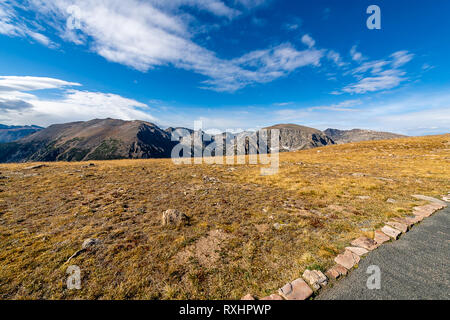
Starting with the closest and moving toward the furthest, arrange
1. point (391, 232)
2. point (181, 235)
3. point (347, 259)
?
1. point (347, 259)
2. point (391, 232)
3. point (181, 235)

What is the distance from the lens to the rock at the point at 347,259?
19.1 ft

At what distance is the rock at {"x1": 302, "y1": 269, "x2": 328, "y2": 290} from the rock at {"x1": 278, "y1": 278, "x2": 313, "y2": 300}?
0.21 meters

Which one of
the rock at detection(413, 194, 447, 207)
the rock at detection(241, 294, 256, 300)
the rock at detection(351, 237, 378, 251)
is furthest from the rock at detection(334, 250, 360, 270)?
the rock at detection(413, 194, 447, 207)

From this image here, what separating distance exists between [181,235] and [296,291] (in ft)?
17.7

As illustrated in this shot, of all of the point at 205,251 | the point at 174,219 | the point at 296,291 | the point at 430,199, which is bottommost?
the point at 205,251

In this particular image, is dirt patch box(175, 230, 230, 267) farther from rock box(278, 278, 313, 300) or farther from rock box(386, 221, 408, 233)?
rock box(386, 221, 408, 233)

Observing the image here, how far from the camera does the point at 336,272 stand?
5469 mm

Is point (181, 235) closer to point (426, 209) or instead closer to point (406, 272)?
point (406, 272)

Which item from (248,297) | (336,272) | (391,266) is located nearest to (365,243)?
(391,266)

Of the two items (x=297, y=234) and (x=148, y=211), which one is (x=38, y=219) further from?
(x=297, y=234)

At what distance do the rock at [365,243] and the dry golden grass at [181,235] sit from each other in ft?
1.15

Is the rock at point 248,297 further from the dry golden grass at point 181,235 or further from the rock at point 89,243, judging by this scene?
the rock at point 89,243

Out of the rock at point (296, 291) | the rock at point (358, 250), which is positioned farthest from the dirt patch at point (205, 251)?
the rock at point (358, 250)
